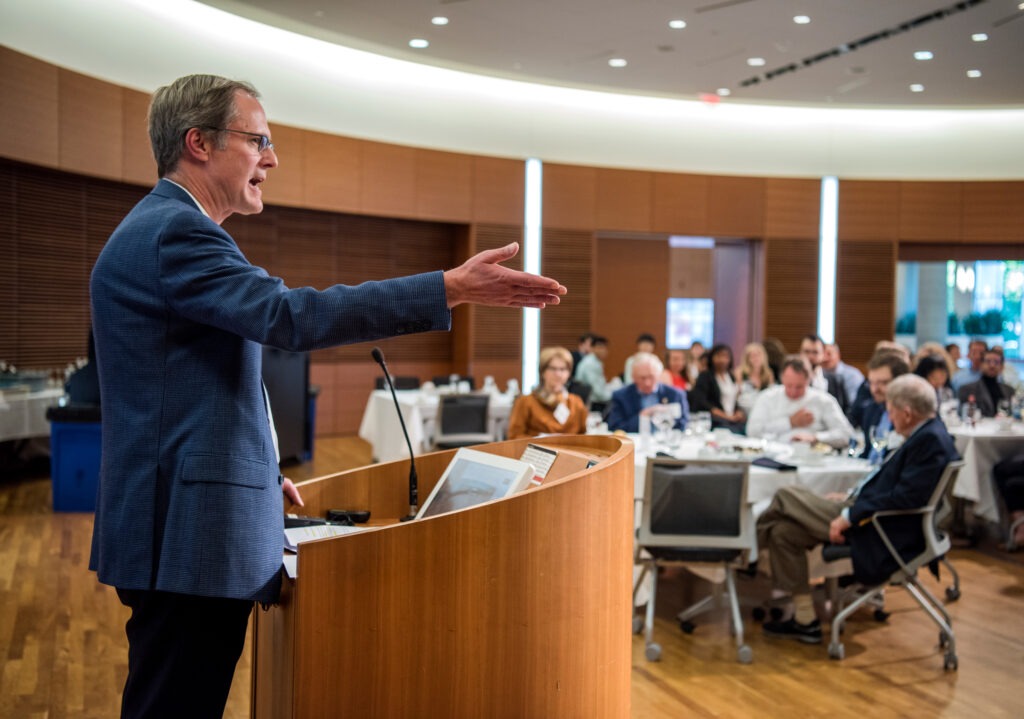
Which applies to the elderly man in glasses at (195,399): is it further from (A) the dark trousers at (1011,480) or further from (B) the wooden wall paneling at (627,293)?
(B) the wooden wall paneling at (627,293)

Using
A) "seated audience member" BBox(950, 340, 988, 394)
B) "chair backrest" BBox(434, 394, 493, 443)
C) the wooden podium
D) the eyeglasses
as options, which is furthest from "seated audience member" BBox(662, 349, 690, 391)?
the eyeglasses

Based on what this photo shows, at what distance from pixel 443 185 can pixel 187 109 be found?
37.2ft

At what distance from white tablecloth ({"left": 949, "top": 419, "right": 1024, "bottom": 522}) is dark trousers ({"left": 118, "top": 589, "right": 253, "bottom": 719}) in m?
6.30

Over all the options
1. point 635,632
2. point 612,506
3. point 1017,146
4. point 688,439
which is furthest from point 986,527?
point 1017,146

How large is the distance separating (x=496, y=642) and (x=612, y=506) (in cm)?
39

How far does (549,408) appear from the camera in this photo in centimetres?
616

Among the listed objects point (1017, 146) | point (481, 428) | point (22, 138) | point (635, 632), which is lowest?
point (635, 632)

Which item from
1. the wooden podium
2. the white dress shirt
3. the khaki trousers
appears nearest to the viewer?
the wooden podium

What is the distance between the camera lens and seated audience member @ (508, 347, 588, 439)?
6098 mm

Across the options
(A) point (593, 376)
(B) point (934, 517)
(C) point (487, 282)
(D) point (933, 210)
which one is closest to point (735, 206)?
(D) point (933, 210)

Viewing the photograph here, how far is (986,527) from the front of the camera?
7.32 meters

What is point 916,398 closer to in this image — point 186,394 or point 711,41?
point 186,394

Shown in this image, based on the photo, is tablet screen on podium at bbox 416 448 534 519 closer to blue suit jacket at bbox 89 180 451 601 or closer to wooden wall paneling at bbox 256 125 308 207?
blue suit jacket at bbox 89 180 451 601

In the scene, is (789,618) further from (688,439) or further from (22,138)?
(22,138)
